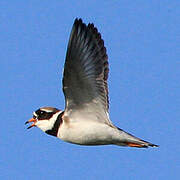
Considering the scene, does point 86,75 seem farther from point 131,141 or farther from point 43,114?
point 43,114

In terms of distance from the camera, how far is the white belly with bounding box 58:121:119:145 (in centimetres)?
1279

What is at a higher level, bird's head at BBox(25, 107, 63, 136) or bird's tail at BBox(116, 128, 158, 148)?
bird's head at BBox(25, 107, 63, 136)

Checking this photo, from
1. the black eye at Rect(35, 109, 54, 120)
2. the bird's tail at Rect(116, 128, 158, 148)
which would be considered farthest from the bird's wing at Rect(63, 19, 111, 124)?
the black eye at Rect(35, 109, 54, 120)

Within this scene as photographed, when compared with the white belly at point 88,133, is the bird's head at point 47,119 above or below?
above

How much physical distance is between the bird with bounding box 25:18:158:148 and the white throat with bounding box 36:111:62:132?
0.23 feet

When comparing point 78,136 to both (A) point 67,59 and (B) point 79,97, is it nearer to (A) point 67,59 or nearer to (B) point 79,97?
(B) point 79,97

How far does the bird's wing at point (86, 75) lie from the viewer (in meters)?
12.2

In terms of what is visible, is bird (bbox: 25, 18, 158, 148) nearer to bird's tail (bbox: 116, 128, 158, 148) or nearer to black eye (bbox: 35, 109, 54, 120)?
bird's tail (bbox: 116, 128, 158, 148)

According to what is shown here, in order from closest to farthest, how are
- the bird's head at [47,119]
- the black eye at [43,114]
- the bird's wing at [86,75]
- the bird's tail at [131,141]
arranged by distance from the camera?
the bird's wing at [86,75]
the bird's tail at [131,141]
the bird's head at [47,119]
the black eye at [43,114]

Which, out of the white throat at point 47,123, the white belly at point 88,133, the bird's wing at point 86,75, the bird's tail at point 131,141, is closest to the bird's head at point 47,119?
the white throat at point 47,123

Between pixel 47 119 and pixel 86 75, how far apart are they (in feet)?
6.08

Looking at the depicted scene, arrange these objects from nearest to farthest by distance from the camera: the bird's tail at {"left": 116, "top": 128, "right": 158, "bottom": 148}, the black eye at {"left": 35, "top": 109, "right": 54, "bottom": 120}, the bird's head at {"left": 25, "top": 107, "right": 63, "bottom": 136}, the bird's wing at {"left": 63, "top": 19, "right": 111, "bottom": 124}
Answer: the bird's wing at {"left": 63, "top": 19, "right": 111, "bottom": 124} < the bird's tail at {"left": 116, "top": 128, "right": 158, "bottom": 148} < the bird's head at {"left": 25, "top": 107, "right": 63, "bottom": 136} < the black eye at {"left": 35, "top": 109, "right": 54, "bottom": 120}

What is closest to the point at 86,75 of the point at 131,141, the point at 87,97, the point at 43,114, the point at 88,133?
the point at 87,97

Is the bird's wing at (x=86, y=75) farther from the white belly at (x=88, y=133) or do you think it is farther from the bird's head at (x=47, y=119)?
the bird's head at (x=47, y=119)
